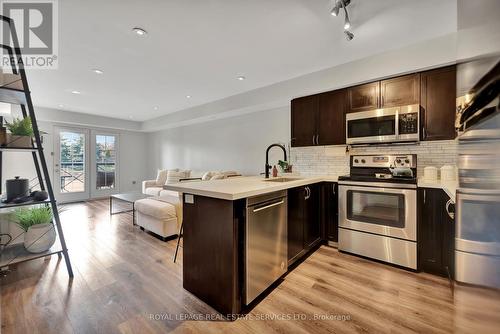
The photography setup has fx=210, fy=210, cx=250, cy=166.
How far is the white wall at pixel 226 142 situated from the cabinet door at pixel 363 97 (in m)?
1.27

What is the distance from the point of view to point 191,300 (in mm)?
1746

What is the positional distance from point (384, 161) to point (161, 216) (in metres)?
3.05

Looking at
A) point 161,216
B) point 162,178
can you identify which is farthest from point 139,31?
point 162,178

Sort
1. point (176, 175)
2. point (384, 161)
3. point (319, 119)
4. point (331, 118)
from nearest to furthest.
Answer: point (384, 161) < point (331, 118) < point (319, 119) < point (176, 175)

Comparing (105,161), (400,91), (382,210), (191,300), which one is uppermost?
(400,91)

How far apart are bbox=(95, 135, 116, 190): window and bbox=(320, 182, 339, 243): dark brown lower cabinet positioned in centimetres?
640

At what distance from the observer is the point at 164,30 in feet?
6.86

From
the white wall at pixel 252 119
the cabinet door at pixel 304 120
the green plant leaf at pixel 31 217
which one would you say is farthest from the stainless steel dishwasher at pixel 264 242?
the green plant leaf at pixel 31 217

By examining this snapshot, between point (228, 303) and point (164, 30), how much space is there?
2.52 m

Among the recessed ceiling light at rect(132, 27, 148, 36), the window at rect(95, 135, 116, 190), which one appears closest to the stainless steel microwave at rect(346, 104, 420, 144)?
the recessed ceiling light at rect(132, 27, 148, 36)

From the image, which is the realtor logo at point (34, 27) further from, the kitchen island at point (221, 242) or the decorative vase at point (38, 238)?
the kitchen island at point (221, 242)

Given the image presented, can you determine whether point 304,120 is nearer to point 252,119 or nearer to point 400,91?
point 400,91

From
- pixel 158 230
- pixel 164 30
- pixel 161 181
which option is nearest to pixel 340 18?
pixel 164 30

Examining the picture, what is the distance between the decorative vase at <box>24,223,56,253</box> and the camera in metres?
2.14
